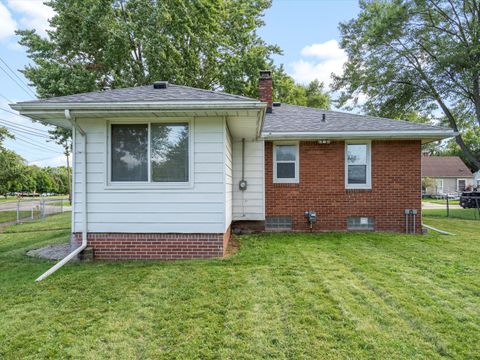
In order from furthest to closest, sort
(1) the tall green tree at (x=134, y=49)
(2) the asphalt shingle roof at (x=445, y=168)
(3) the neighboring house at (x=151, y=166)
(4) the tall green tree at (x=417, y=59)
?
(2) the asphalt shingle roof at (x=445, y=168) < (4) the tall green tree at (x=417, y=59) < (1) the tall green tree at (x=134, y=49) < (3) the neighboring house at (x=151, y=166)

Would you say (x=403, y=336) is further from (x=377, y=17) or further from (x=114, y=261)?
(x=377, y=17)

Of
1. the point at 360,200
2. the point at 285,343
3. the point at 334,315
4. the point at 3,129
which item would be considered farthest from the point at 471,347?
the point at 3,129

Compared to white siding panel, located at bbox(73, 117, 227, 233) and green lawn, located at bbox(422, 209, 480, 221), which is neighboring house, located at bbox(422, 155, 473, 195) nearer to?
green lawn, located at bbox(422, 209, 480, 221)

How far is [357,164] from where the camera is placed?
7945 millimetres

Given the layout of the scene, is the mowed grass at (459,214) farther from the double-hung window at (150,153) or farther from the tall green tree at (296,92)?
the double-hung window at (150,153)

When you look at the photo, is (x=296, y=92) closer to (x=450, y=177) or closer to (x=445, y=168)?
(x=450, y=177)

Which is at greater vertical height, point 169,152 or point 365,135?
point 365,135

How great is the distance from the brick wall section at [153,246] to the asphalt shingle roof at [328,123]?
362cm

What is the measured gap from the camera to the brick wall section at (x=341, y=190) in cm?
784

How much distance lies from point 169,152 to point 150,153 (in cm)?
34

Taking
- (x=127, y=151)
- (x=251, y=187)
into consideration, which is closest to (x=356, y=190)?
(x=251, y=187)

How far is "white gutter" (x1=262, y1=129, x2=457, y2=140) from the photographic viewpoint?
24.2ft

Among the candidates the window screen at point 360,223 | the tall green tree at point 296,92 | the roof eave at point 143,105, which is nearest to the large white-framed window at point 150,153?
the roof eave at point 143,105

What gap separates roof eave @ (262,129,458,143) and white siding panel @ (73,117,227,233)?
271 centimetres
